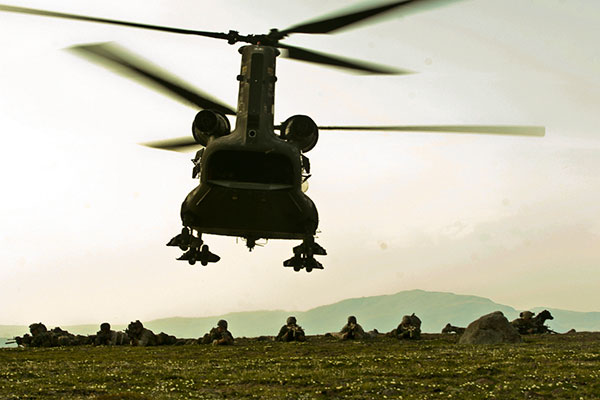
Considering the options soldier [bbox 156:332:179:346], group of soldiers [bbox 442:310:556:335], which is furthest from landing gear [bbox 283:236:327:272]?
group of soldiers [bbox 442:310:556:335]

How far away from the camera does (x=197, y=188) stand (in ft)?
77.1

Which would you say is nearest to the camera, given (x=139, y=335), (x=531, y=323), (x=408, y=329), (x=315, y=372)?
(x=315, y=372)

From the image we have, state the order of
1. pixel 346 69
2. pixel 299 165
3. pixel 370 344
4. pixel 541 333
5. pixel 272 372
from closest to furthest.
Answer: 1. pixel 346 69
2. pixel 299 165
3. pixel 272 372
4. pixel 370 344
5. pixel 541 333

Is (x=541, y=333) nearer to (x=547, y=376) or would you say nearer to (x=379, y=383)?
(x=547, y=376)

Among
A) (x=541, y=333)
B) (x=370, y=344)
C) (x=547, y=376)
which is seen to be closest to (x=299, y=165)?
(x=547, y=376)

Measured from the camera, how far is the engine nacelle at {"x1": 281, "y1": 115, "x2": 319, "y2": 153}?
23.8m

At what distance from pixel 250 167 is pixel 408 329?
22.7 meters

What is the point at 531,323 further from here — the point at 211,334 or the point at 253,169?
the point at 253,169

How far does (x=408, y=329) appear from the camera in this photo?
136 ft

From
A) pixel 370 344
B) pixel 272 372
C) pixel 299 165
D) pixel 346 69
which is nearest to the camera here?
pixel 346 69

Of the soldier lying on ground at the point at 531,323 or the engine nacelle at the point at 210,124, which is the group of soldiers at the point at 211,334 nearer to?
the soldier lying on ground at the point at 531,323

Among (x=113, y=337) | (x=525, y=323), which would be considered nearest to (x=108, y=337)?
(x=113, y=337)

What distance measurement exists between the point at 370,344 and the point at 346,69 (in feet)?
66.6

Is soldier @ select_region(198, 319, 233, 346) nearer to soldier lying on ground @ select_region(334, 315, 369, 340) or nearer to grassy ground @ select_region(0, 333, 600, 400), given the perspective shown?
grassy ground @ select_region(0, 333, 600, 400)
